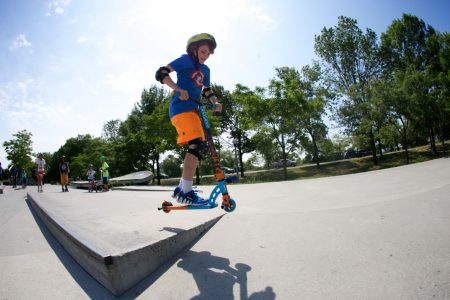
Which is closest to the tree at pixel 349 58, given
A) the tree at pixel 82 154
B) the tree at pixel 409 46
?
the tree at pixel 409 46

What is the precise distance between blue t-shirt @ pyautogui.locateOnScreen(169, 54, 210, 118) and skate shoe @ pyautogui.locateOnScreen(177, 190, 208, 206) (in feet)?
3.96

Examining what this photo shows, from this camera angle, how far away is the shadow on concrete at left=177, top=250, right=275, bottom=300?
177 cm

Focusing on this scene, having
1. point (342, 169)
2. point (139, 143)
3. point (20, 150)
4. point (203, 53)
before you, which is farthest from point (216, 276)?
point (20, 150)

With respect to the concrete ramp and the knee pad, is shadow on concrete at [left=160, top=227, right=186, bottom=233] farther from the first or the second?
the knee pad

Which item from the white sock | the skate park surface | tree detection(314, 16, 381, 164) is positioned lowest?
the skate park surface

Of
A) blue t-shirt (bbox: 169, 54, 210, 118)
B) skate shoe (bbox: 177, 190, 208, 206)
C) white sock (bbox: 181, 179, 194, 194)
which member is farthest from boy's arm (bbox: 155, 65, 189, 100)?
skate shoe (bbox: 177, 190, 208, 206)

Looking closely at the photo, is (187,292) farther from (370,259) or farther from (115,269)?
(370,259)

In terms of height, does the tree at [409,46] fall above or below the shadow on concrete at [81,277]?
above

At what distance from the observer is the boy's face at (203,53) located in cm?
384

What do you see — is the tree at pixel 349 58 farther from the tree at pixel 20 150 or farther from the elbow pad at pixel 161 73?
the tree at pixel 20 150

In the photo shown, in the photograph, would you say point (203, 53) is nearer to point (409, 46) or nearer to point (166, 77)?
point (166, 77)

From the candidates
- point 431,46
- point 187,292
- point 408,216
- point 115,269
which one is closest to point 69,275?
point 115,269

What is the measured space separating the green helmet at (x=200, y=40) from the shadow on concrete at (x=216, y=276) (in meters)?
2.94

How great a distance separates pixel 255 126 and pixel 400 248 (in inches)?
1032
